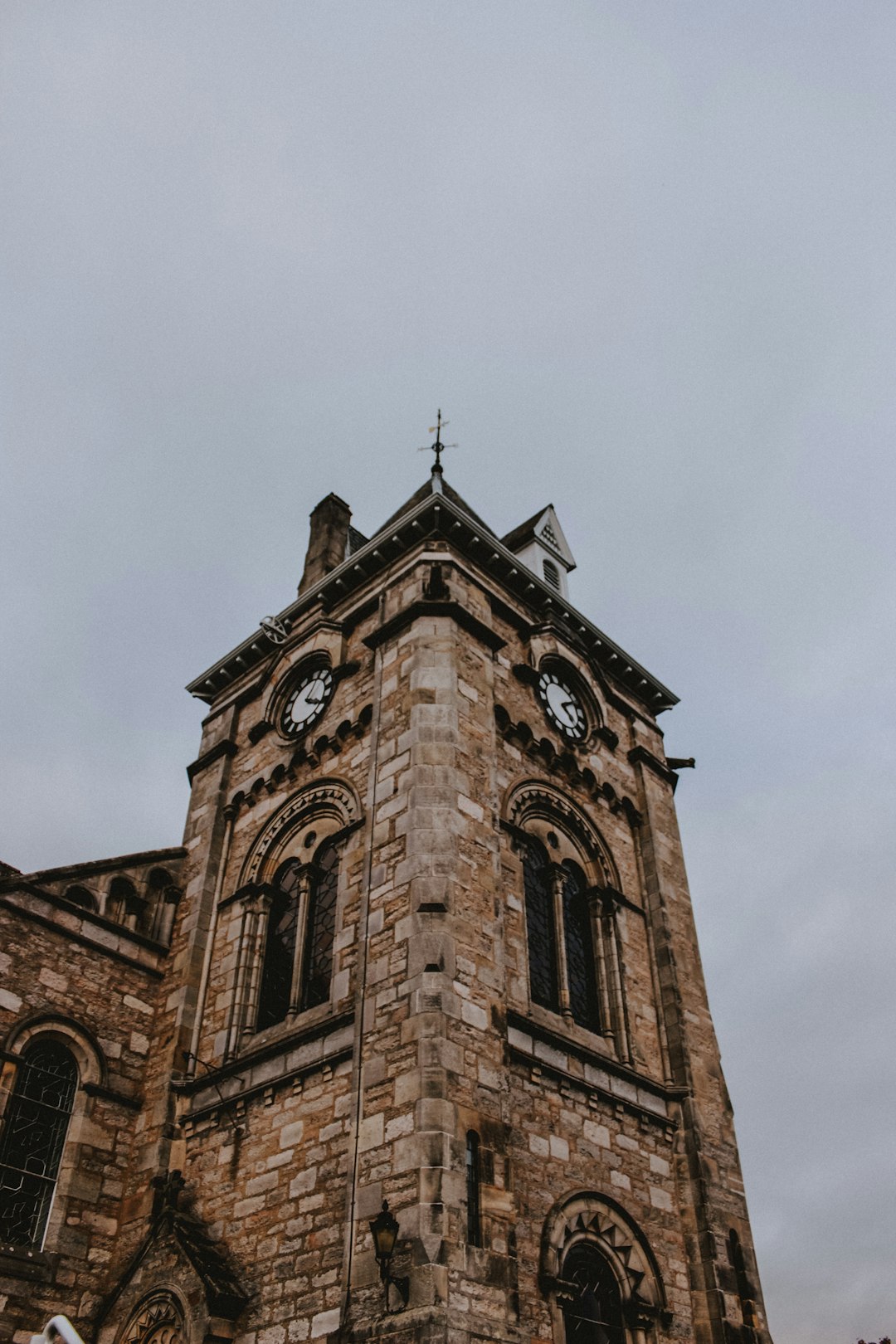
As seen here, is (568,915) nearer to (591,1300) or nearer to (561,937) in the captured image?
(561,937)

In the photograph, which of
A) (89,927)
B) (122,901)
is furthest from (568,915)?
(89,927)

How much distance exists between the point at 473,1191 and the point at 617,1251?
9.72ft

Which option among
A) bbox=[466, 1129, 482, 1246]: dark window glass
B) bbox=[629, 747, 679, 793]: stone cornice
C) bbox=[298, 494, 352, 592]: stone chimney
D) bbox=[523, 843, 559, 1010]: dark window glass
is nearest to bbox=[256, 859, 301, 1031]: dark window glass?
bbox=[523, 843, 559, 1010]: dark window glass

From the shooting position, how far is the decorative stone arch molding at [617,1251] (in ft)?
38.5

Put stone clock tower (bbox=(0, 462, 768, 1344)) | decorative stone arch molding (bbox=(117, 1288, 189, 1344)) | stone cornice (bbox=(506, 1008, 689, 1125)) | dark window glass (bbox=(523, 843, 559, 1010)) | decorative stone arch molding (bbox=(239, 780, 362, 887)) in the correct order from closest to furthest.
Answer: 1. stone clock tower (bbox=(0, 462, 768, 1344))
2. decorative stone arch molding (bbox=(117, 1288, 189, 1344))
3. stone cornice (bbox=(506, 1008, 689, 1125))
4. dark window glass (bbox=(523, 843, 559, 1010))
5. decorative stone arch molding (bbox=(239, 780, 362, 887))

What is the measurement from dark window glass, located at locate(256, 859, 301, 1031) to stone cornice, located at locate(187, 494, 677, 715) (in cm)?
484

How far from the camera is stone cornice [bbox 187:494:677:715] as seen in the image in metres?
17.0

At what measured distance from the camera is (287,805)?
16312 millimetres

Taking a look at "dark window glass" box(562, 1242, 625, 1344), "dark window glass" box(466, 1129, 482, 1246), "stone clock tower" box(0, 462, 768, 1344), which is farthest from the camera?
"dark window glass" box(562, 1242, 625, 1344)

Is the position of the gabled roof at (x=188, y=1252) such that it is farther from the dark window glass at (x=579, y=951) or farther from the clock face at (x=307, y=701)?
the clock face at (x=307, y=701)

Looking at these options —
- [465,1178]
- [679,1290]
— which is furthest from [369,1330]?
[679,1290]

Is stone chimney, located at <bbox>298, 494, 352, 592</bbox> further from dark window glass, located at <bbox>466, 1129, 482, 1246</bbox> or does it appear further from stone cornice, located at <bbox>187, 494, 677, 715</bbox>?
dark window glass, located at <bbox>466, 1129, 482, 1246</bbox>

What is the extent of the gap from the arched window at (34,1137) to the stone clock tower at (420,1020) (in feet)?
0.36

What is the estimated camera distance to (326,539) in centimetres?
2188
